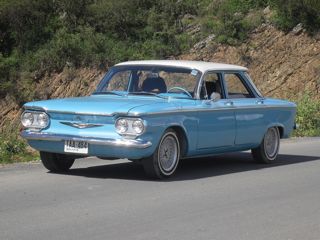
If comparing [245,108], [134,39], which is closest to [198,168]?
[245,108]

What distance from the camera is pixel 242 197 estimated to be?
9.01m

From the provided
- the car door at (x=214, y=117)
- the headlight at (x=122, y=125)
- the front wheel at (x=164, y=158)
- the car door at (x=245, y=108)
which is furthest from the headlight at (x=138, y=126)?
the car door at (x=245, y=108)

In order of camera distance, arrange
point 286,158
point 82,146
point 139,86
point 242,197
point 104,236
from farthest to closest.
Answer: point 286,158 < point 139,86 < point 82,146 < point 242,197 < point 104,236

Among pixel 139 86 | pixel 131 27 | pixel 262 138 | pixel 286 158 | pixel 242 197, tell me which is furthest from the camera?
pixel 131 27

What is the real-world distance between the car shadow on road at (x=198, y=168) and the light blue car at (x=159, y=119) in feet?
0.89

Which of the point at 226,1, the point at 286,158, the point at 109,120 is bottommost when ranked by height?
the point at 286,158

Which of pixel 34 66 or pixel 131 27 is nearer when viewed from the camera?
pixel 34 66

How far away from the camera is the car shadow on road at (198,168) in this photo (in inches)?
415

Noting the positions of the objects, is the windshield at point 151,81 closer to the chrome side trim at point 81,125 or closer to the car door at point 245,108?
the car door at point 245,108

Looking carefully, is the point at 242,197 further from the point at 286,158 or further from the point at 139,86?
the point at 286,158

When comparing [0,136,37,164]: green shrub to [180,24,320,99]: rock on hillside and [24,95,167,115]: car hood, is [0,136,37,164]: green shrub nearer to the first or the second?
[24,95,167,115]: car hood

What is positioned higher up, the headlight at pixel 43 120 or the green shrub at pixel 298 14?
the green shrub at pixel 298 14

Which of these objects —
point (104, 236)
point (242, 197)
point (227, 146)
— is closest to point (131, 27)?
point (227, 146)

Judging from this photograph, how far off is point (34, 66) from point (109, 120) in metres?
21.0
